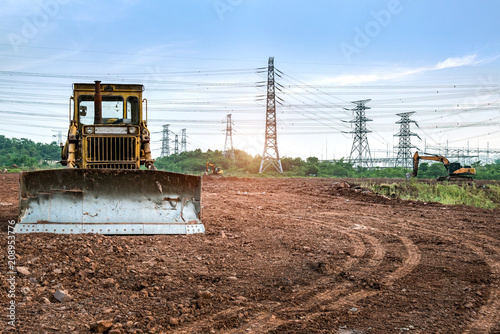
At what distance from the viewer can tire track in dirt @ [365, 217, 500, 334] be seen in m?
3.38

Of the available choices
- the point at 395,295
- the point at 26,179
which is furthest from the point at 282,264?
the point at 26,179

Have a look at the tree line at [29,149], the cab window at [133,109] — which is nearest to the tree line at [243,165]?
the tree line at [29,149]

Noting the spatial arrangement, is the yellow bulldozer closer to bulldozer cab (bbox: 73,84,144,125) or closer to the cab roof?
bulldozer cab (bbox: 73,84,144,125)

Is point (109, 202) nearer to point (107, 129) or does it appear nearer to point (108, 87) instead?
point (107, 129)

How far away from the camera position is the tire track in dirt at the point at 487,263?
338cm

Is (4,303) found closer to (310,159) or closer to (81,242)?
(81,242)

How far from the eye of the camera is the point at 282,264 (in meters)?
5.26

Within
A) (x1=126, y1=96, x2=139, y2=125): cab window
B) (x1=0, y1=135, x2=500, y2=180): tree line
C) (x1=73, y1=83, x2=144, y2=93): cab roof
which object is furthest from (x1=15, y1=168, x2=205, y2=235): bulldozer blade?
(x1=0, y1=135, x2=500, y2=180): tree line

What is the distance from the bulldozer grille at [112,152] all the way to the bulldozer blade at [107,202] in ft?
4.33

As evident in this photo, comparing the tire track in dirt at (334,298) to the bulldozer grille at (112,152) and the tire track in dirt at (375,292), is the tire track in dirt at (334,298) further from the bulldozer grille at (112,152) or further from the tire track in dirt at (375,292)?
the bulldozer grille at (112,152)

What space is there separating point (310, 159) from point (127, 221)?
47108mm

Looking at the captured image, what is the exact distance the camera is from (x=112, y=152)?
7797 mm

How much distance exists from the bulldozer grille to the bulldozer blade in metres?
1.32

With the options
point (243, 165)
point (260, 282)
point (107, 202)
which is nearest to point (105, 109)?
point (107, 202)
